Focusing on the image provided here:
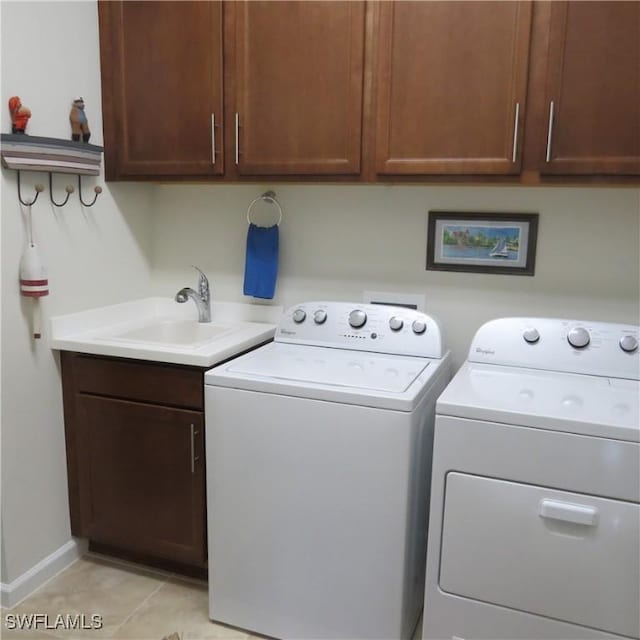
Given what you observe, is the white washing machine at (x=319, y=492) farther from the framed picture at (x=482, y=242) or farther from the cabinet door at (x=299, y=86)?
the cabinet door at (x=299, y=86)

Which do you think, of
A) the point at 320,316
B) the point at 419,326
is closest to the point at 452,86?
the point at 419,326

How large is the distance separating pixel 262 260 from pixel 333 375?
77 centimetres

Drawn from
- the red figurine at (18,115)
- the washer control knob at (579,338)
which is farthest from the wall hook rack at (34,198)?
the washer control knob at (579,338)

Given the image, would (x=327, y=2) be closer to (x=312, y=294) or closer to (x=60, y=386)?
(x=312, y=294)

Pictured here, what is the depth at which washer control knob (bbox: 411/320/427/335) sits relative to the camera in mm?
2051

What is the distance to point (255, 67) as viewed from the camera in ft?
6.63

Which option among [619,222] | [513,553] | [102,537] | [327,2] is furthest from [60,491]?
[619,222]

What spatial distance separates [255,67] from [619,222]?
132 centimetres

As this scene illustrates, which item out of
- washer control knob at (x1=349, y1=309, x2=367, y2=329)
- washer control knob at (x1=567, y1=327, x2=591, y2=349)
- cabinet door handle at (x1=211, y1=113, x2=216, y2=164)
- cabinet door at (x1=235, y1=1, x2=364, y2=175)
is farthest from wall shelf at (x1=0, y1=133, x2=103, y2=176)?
washer control knob at (x1=567, y1=327, x2=591, y2=349)

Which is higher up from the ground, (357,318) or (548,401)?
(357,318)

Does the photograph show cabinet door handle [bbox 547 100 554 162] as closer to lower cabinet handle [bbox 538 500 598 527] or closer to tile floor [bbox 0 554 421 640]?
lower cabinet handle [bbox 538 500 598 527]

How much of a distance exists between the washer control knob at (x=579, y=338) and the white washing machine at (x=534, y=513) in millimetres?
169

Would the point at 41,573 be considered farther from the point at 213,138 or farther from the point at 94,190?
the point at 213,138

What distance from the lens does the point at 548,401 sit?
62.4 inches
